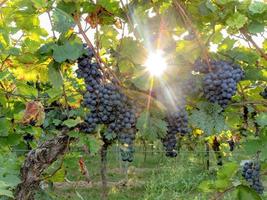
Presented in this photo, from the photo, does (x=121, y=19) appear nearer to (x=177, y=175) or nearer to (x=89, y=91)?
(x=89, y=91)

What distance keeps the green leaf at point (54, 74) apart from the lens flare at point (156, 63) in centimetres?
52

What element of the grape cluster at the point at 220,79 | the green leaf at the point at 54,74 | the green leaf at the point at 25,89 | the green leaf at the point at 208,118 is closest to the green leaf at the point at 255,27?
the grape cluster at the point at 220,79

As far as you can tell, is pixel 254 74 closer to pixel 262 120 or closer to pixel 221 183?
pixel 262 120

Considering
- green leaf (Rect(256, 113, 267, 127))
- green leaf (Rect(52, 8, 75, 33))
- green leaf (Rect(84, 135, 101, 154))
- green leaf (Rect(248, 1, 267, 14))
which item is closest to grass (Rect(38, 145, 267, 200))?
green leaf (Rect(84, 135, 101, 154))

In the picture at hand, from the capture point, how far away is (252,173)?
166 inches

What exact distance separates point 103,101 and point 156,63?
1.31ft

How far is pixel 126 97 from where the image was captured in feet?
10.1

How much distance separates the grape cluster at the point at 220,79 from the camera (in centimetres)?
286

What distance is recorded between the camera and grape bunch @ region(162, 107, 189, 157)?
3117mm

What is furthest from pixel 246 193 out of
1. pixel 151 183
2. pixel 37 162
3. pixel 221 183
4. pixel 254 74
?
pixel 151 183

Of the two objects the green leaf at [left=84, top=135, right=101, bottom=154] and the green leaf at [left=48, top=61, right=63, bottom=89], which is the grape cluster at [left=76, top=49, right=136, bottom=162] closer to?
the green leaf at [left=48, top=61, right=63, bottom=89]

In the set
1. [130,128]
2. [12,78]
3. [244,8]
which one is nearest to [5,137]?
[12,78]

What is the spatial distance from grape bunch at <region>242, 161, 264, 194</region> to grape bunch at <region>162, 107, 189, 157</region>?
1.09 meters

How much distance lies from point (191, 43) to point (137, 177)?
14.1 metres
